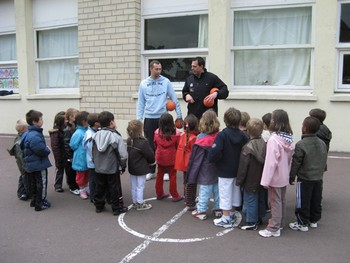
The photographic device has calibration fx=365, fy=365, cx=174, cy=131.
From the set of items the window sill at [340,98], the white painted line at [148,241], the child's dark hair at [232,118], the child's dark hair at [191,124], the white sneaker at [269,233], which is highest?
the window sill at [340,98]

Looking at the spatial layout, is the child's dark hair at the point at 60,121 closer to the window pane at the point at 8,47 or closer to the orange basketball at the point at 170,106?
the orange basketball at the point at 170,106

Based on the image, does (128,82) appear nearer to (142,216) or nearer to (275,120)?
(142,216)

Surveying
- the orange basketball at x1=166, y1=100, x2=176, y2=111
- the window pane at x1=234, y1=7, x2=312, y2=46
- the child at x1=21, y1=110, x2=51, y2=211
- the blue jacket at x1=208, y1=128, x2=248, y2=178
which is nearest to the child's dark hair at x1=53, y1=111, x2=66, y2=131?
the child at x1=21, y1=110, x2=51, y2=211

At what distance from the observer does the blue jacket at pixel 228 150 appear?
13.6 feet

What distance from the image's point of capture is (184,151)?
4.89 metres

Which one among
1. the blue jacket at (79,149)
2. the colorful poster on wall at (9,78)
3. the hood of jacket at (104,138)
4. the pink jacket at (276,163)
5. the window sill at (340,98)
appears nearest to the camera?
the pink jacket at (276,163)

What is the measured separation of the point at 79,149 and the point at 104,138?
2.72 ft

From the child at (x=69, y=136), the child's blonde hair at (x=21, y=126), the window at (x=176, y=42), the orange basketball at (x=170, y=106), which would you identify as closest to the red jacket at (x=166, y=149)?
the orange basketball at (x=170, y=106)

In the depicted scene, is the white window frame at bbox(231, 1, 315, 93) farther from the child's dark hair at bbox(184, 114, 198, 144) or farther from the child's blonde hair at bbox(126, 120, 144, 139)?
the child's blonde hair at bbox(126, 120, 144, 139)

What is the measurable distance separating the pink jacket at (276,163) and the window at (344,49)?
16.3ft

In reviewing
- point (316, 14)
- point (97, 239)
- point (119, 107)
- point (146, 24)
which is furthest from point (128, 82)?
point (97, 239)

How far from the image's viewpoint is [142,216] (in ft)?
15.5

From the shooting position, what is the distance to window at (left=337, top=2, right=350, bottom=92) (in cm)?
789

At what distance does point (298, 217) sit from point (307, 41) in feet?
17.8
